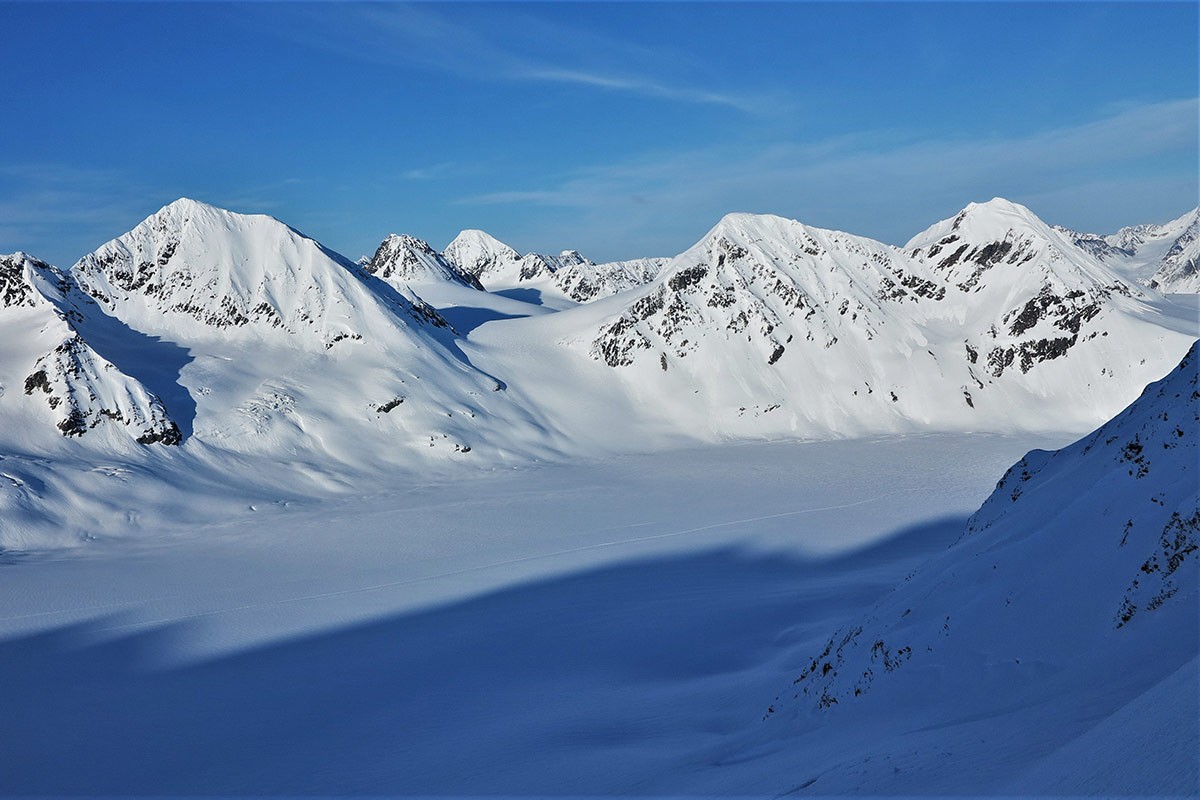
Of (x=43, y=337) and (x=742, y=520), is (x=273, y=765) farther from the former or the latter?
(x=43, y=337)

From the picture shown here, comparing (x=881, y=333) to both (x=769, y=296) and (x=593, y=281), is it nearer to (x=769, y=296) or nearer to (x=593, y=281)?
(x=769, y=296)

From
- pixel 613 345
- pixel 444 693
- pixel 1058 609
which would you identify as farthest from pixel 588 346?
pixel 1058 609

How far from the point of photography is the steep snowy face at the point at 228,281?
3241 inches

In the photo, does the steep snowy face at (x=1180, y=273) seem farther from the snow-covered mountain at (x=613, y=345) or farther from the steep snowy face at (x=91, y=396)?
the steep snowy face at (x=91, y=396)

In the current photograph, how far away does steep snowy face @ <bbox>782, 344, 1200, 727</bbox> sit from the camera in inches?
432

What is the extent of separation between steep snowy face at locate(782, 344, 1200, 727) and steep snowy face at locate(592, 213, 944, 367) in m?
78.3

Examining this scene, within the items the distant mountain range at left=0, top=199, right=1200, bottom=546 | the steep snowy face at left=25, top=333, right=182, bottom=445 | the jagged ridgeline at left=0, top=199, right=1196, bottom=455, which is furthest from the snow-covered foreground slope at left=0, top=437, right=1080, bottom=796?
the jagged ridgeline at left=0, top=199, right=1196, bottom=455

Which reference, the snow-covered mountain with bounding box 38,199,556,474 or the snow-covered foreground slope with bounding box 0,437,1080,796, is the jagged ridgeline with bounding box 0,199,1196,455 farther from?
the snow-covered foreground slope with bounding box 0,437,1080,796

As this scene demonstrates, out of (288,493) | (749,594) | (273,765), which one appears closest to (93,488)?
(288,493)

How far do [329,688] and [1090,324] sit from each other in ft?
331

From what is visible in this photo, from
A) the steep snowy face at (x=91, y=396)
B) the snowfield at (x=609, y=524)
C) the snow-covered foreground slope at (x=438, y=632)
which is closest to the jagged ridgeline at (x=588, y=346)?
the steep snowy face at (x=91, y=396)

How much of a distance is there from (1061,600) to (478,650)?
1985cm

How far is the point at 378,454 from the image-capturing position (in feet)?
223

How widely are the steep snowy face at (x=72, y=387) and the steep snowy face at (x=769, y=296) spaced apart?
53426 millimetres
